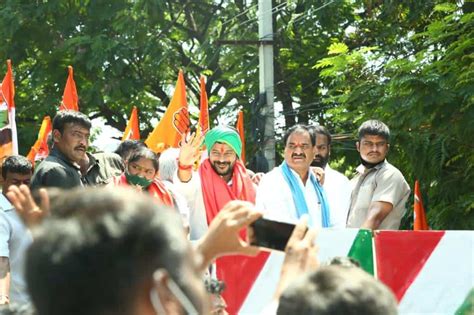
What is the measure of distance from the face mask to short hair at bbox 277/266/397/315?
4.59m

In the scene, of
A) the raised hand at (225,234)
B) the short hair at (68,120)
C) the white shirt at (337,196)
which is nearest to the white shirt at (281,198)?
the white shirt at (337,196)

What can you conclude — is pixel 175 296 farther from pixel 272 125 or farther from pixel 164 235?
pixel 272 125

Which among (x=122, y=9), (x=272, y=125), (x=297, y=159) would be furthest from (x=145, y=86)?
(x=297, y=159)

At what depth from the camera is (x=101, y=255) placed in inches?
61.2

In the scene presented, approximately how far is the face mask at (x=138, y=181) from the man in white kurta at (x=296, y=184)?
0.73 meters

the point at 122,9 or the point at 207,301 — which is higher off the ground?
the point at 122,9

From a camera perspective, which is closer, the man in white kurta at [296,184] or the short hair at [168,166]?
the man in white kurta at [296,184]

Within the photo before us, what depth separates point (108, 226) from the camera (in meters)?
1.57

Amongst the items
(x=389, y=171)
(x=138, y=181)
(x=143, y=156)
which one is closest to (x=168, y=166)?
(x=143, y=156)

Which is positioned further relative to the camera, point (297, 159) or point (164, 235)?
point (297, 159)

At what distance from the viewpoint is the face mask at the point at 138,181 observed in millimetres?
6963

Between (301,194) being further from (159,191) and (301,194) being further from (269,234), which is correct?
(269,234)

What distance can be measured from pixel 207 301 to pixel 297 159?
18.7 ft

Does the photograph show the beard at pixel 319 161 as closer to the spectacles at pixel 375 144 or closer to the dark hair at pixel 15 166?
the spectacles at pixel 375 144
